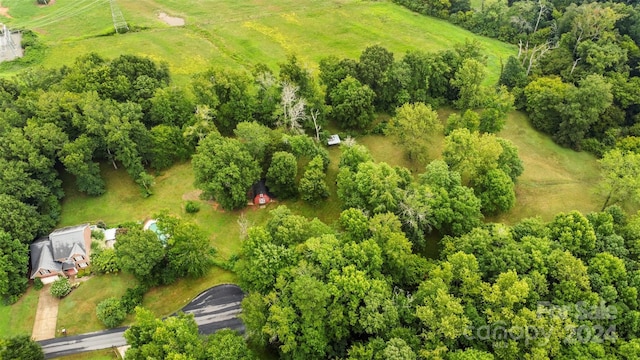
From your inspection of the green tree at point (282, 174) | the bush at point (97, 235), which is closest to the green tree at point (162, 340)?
the bush at point (97, 235)

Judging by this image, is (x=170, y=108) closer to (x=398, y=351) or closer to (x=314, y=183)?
(x=314, y=183)

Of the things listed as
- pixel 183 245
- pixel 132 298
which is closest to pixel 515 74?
pixel 183 245

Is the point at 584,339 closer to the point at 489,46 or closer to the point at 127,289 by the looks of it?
the point at 127,289

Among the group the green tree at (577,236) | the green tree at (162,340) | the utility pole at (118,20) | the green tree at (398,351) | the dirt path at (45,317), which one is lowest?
the dirt path at (45,317)

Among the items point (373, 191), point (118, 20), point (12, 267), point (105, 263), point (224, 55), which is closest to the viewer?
point (12, 267)

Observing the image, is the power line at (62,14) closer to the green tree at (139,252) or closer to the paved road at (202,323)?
the green tree at (139,252)

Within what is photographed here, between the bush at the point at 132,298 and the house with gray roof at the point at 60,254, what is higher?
the house with gray roof at the point at 60,254
